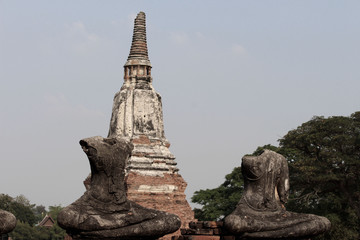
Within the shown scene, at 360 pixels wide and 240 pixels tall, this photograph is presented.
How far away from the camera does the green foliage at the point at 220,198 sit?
40875 millimetres

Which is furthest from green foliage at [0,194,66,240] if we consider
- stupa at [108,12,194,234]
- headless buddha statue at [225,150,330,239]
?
headless buddha statue at [225,150,330,239]

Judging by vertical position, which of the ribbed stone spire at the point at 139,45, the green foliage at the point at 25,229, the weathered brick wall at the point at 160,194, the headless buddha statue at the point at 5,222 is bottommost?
the headless buddha statue at the point at 5,222

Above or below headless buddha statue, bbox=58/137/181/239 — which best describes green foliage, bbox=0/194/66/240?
above

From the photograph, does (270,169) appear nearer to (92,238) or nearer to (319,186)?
(92,238)

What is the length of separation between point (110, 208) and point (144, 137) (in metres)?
25.4

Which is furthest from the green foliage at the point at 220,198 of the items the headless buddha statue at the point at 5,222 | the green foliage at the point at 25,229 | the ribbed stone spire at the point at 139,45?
the headless buddha statue at the point at 5,222

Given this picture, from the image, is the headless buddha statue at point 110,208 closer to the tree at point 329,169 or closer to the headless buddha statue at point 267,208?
the headless buddha statue at point 267,208

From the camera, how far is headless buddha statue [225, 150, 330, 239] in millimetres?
9805

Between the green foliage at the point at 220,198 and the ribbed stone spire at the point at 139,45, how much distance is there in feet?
31.9

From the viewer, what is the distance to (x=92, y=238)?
29.2 feet

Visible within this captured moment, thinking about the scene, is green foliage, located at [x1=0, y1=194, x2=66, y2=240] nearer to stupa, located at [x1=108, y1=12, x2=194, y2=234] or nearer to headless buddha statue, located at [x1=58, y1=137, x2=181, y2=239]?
stupa, located at [x1=108, y1=12, x2=194, y2=234]

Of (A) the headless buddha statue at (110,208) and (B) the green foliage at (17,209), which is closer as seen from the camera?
(A) the headless buddha statue at (110,208)

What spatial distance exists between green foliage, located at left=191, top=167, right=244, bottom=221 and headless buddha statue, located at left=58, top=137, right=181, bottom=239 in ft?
102

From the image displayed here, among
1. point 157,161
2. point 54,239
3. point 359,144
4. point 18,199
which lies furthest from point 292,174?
point 18,199
